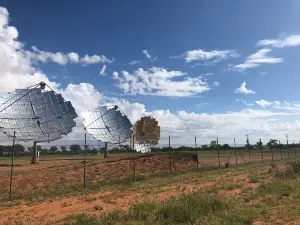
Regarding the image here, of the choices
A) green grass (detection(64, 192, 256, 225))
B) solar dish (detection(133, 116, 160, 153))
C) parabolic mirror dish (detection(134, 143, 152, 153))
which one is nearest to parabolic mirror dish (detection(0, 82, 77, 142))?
parabolic mirror dish (detection(134, 143, 152, 153))

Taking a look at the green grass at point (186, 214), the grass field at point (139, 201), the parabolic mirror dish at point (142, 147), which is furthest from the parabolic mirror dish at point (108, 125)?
the green grass at point (186, 214)

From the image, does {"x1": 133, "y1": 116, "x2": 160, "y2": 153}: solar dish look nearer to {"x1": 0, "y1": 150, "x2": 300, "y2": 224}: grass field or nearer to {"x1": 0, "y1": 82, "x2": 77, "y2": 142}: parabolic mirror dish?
{"x1": 0, "y1": 82, "x2": 77, "y2": 142}: parabolic mirror dish

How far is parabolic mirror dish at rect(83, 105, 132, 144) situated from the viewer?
43.1 meters

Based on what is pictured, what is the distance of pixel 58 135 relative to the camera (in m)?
38.5

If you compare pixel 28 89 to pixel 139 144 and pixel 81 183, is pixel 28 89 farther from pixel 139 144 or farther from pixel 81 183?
pixel 81 183

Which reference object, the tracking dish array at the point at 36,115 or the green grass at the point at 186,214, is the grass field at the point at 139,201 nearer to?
the green grass at the point at 186,214

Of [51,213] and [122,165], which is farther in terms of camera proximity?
[122,165]

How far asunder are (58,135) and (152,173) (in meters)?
15.0

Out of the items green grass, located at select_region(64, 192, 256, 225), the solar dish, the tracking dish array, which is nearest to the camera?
green grass, located at select_region(64, 192, 256, 225)

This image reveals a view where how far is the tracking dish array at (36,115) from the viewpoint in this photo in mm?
36281

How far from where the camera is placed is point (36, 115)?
38719 mm

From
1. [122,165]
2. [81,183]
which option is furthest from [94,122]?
[81,183]

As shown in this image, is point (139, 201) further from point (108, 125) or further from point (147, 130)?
point (147, 130)

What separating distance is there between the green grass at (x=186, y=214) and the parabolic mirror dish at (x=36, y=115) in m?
26.9
